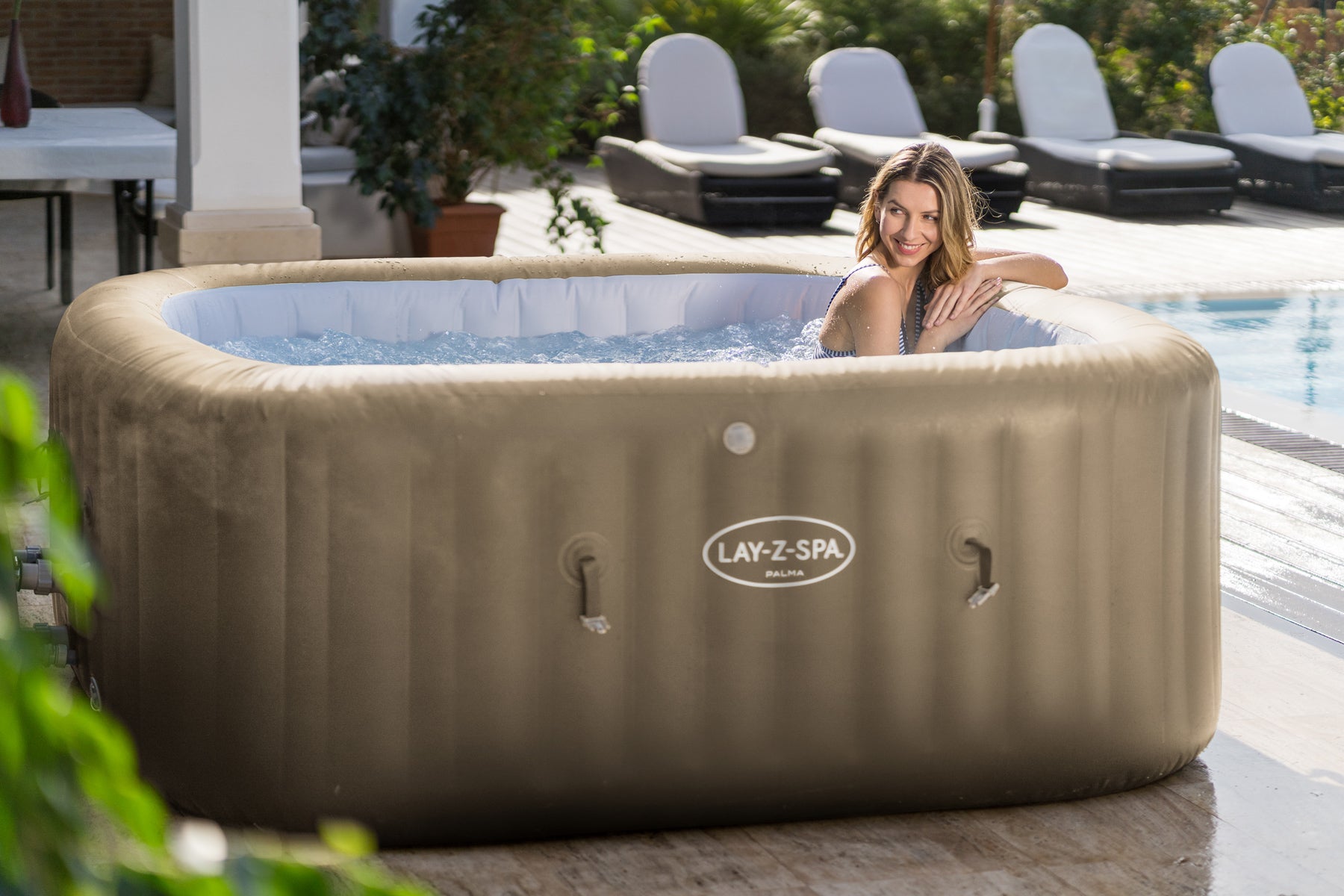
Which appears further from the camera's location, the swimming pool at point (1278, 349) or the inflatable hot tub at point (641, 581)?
the swimming pool at point (1278, 349)

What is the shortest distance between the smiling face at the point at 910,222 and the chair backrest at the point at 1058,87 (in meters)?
8.52

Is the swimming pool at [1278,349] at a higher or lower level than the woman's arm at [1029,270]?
lower

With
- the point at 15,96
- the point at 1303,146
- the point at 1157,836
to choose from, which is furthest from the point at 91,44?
the point at 1157,836

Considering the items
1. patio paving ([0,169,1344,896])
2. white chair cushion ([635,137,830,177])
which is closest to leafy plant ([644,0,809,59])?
white chair cushion ([635,137,830,177])

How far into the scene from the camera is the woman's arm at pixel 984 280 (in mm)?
3447

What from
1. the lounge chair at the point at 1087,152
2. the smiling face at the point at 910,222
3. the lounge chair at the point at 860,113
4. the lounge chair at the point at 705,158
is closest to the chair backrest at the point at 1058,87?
the lounge chair at the point at 1087,152

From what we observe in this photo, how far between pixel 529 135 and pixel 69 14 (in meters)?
6.84

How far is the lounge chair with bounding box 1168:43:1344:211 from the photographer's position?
1136cm

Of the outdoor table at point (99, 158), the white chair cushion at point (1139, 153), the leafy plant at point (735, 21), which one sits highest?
the leafy plant at point (735, 21)

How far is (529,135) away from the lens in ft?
24.5

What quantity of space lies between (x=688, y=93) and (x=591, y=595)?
856cm

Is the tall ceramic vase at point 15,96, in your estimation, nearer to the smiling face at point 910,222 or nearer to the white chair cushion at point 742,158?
the smiling face at point 910,222

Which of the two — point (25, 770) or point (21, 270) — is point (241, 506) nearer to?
point (25, 770)

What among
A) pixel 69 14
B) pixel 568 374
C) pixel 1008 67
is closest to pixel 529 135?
pixel 568 374
